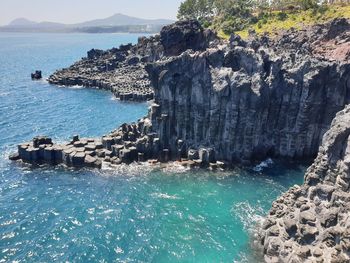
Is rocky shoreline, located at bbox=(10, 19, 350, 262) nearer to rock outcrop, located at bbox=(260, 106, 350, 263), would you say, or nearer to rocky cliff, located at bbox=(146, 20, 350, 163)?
rocky cliff, located at bbox=(146, 20, 350, 163)

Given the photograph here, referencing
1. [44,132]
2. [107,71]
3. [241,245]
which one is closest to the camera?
[241,245]

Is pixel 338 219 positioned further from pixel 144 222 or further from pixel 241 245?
pixel 144 222

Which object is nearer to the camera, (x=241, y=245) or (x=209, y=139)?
(x=241, y=245)

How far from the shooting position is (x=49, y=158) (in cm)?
6238

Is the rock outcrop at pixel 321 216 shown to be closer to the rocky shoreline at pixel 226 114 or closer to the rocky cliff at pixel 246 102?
the rocky shoreline at pixel 226 114

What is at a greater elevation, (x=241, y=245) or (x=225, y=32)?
(x=225, y=32)

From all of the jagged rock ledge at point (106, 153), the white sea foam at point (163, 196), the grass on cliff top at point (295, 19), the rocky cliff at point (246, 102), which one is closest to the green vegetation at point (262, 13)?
the grass on cliff top at point (295, 19)

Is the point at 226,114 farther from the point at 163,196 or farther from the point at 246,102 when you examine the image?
the point at 163,196

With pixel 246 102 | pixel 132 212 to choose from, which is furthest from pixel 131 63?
pixel 132 212

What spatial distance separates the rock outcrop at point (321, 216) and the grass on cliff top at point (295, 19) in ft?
295

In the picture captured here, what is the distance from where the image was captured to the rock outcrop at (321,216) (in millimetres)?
34312

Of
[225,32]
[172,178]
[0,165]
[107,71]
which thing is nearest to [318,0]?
[225,32]

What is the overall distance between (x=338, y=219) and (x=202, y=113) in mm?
30950

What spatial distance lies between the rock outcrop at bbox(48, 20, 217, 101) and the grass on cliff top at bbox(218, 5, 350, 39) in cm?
2397
